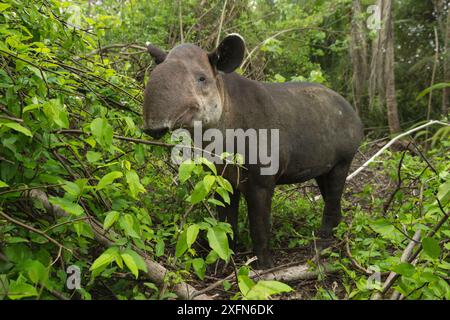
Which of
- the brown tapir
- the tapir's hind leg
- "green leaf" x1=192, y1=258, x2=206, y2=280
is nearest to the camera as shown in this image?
"green leaf" x1=192, y1=258, x2=206, y2=280

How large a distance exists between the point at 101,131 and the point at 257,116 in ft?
7.72

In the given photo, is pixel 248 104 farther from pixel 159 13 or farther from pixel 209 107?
pixel 159 13

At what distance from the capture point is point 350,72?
43.2 feet

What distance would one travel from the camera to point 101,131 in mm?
2518

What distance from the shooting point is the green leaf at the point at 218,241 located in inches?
96.3

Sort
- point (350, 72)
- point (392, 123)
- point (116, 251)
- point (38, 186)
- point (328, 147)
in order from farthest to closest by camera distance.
Result: point (350, 72), point (392, 123), point (328, 147), point (38, 186), point (116, 251)

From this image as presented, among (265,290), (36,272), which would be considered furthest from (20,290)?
(265,290)

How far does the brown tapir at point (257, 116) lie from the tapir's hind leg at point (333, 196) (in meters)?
0.01

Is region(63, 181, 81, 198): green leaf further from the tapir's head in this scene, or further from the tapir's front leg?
the tapir's front leg

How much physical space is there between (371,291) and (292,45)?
8178mm

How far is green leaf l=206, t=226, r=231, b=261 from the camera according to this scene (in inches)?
96.3

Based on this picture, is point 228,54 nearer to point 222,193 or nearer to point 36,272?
point 222,193

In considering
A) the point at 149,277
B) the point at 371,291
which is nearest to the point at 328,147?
the point at 371,291

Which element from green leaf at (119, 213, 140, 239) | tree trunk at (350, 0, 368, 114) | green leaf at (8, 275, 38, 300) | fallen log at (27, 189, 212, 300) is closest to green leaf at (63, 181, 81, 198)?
green leaf at (119, 213, 140, 239)
